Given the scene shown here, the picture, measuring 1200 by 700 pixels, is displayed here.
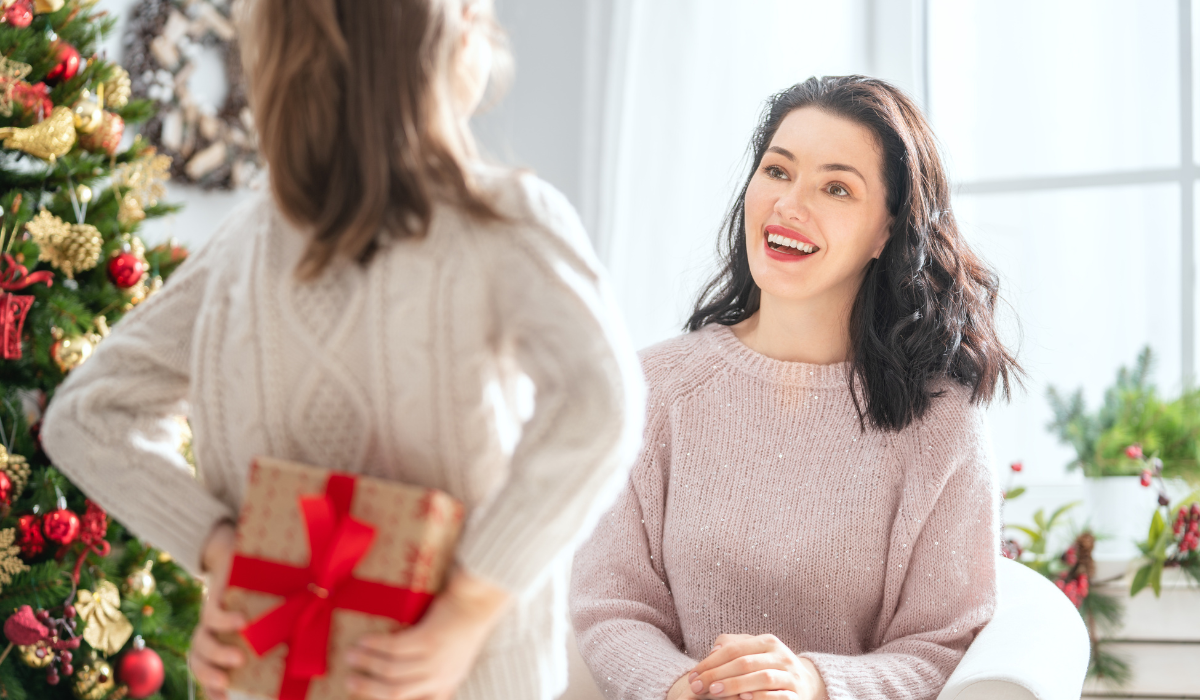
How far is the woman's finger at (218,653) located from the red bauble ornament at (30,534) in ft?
2.96

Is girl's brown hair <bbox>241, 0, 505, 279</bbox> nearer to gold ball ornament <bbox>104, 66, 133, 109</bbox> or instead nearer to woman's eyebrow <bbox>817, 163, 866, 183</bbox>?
woman's eyebrow <bbox>817, 163, 866, 183</bbox>

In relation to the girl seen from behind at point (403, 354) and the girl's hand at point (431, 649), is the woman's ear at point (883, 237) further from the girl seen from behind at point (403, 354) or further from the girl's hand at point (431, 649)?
the girl's hand at point (431, 649)

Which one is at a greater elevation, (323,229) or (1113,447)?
(323,229)

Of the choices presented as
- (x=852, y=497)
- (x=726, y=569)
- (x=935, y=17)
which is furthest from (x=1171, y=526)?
(x=935, y=17)

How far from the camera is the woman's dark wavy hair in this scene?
1.38m

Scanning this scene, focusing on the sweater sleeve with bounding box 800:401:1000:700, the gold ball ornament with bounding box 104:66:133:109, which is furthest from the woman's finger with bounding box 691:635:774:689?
the gold ball ornament with bounding box 104:66:133:109

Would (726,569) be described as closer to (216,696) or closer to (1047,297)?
(216,696)

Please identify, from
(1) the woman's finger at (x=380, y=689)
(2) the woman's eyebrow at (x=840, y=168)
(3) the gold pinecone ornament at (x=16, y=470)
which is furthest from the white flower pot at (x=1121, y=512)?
(3) the gold pinecone ornament at (x=16, y=470)

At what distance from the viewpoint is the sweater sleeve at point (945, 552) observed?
1.30m

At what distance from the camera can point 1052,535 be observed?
2.08m

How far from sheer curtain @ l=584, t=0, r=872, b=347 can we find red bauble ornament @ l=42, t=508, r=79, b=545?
1627 mm

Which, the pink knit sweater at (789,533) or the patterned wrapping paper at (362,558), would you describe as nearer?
the patterned wrapping paper at (362,558)

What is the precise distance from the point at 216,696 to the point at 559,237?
18.8 inches

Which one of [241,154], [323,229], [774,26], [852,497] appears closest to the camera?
[323,229]
